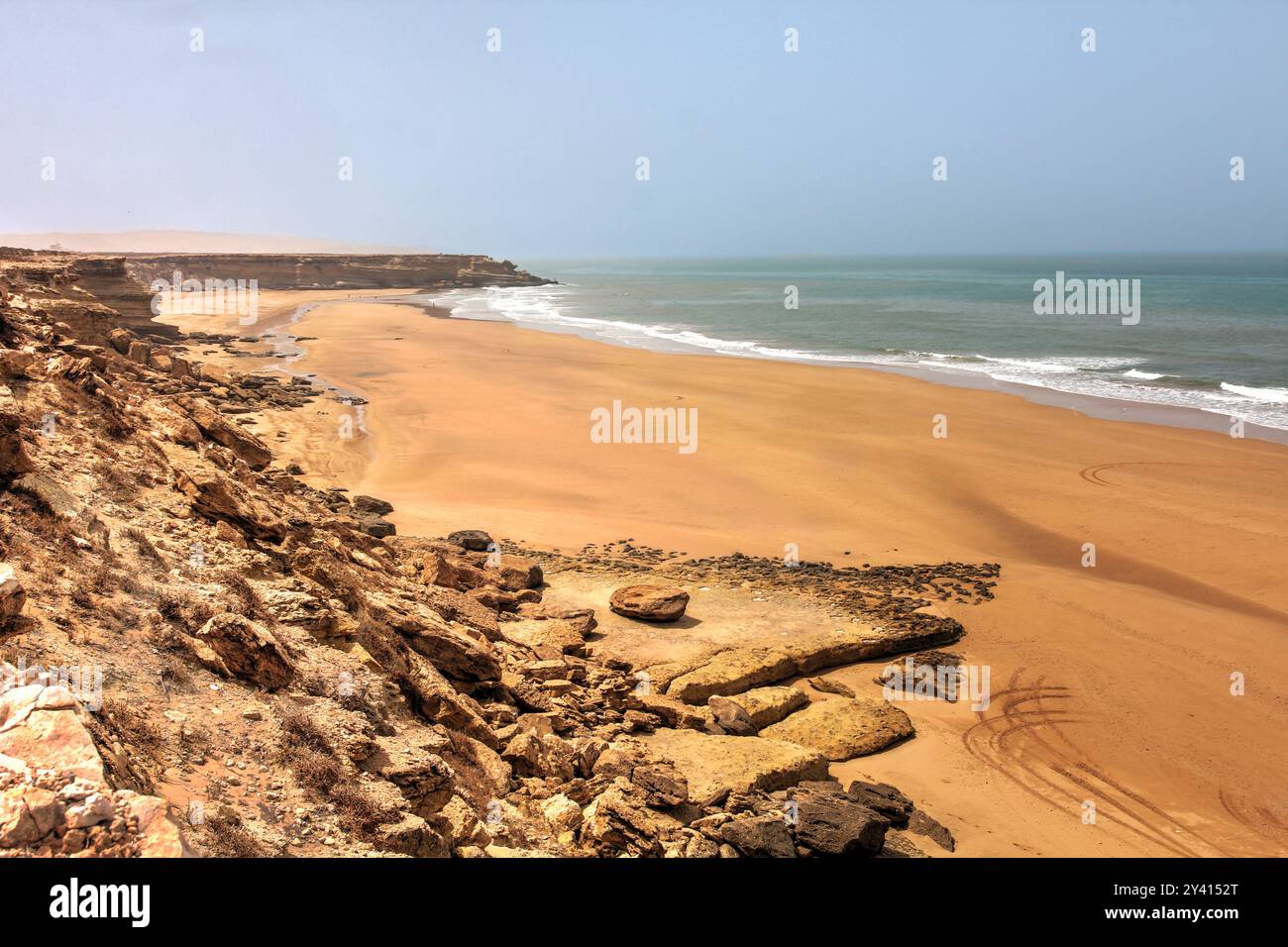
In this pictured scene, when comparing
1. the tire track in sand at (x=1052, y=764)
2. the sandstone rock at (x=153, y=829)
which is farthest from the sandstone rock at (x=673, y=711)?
the sandstone rock at (x=153, y=829)

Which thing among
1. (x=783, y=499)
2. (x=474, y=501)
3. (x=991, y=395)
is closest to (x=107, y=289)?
(x=474, y=501)

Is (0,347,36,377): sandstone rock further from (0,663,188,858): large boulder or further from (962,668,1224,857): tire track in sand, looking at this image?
(962,668,1224,857): tire track in sand

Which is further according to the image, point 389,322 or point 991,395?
point 389,322

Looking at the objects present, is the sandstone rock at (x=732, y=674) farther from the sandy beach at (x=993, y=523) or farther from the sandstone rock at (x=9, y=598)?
the sandstone rock at (x=9, y=598)

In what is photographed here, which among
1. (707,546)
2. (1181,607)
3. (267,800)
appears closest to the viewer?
(267,800)

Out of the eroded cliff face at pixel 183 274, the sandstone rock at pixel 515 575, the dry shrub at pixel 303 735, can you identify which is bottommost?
the sandstone rock at pixel 515 575

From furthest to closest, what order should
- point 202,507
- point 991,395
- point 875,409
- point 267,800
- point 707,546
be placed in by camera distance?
point 991,395 → point 875,409 → point 707,546 → point 202,507 → point 267,800

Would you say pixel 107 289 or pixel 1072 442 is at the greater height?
pixel 107 289

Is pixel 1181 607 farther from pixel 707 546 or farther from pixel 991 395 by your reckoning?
pixel 991 395
